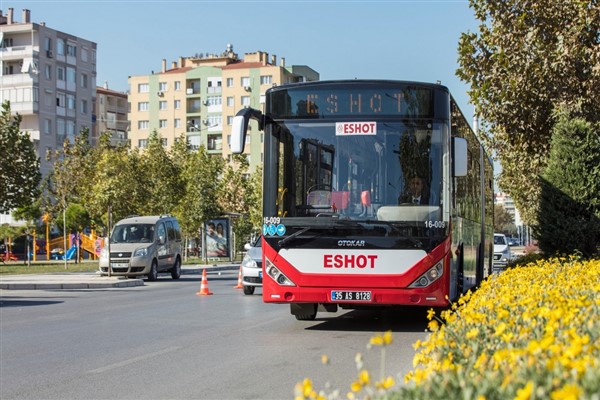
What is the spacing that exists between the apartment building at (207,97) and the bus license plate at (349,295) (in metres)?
105

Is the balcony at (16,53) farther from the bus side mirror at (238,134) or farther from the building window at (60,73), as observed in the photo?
the bus side mirror at (238,134)

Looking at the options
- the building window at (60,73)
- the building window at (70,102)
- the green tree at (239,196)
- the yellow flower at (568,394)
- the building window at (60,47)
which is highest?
the building window at (60,47)

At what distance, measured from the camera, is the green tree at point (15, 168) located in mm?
46281

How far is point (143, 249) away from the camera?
3266 cm

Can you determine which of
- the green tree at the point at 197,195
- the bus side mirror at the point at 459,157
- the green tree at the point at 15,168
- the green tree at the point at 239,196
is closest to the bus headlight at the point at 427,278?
the bus side mirror at the point at 459,157

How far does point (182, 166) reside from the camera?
62.9m

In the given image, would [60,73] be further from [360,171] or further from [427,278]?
[427,278]

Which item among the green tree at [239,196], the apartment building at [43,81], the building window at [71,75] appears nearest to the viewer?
the green tree at [239,196]

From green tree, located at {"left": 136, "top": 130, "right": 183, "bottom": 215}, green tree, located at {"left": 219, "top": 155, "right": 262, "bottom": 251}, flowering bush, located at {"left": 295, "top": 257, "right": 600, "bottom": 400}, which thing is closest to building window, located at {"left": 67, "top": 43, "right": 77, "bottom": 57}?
green tree, located at {"left": 219, "top": 155, "right": 262, "bottom": 251}

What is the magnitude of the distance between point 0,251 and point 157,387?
58.2 m

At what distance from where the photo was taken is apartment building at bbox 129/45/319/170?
389 feet

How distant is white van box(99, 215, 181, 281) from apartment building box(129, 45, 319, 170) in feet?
272

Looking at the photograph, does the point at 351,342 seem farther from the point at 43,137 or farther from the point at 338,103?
the point at 43,137

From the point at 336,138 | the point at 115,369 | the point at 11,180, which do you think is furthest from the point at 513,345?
the point at 11,180
